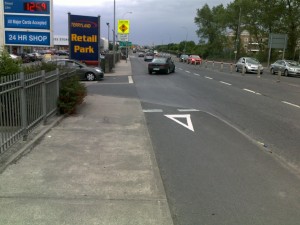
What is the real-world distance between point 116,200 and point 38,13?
990cm

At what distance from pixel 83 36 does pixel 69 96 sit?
1584 cm

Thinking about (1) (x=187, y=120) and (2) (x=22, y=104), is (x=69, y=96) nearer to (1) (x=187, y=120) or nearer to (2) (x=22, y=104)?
(1) (x=187, y=120)

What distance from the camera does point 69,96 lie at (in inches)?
431

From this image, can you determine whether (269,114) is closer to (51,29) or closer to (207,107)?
(207,107)

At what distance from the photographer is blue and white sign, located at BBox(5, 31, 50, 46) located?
514 inches

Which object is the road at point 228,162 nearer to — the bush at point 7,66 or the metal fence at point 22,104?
the metal fence at point 22,104

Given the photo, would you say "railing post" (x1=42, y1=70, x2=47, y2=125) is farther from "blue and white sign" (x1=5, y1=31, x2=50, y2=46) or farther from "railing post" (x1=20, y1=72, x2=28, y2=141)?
"blue and white sign" (x1=5, y1=31, x2=50, y2=46)

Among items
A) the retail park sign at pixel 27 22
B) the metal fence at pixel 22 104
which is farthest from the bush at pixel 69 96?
the retail park sign at pixel 27 22

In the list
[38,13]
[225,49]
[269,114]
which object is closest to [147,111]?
[269,114]

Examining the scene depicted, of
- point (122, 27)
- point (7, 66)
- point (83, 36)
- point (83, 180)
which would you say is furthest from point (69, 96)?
point (122, 27)

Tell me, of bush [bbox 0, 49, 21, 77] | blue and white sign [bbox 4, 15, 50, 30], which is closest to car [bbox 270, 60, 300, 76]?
blue and white sign [bbox 4, 15, 50, 30]

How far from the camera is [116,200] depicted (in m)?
4.71

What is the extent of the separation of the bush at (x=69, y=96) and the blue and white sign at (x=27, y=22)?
9.06 ft

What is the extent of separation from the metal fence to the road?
2.55 m
